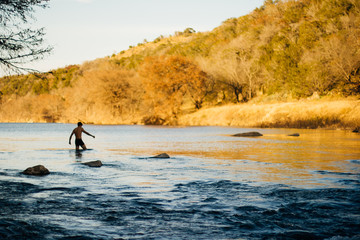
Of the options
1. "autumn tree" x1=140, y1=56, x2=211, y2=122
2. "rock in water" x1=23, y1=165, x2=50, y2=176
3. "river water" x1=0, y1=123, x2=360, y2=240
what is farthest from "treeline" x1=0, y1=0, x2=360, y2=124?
"river water" x1=0, y1=123, x2=360, y2=240

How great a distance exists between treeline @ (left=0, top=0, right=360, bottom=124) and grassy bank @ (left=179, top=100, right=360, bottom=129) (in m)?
4.80

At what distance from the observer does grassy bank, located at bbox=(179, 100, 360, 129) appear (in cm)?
4753

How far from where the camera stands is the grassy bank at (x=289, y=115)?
47.5 meters

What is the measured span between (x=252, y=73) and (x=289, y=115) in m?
23.6

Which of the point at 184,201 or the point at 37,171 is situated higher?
the point at 37,171

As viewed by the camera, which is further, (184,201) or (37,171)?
(37,171)

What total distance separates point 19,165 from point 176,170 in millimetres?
7922

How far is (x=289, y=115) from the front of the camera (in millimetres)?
55594

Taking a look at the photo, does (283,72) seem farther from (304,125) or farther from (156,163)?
(156,163)

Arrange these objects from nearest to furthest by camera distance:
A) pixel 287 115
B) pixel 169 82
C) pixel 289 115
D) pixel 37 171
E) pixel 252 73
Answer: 1. pixel 37 171
2. pixel 289 115
3. pixel 287 115
4. pixel 169 82
5. pixel 252 73

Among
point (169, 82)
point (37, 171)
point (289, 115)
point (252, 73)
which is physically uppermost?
point (252, 73)

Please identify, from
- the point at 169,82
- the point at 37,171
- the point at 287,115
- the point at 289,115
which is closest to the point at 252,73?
the point at 169,82

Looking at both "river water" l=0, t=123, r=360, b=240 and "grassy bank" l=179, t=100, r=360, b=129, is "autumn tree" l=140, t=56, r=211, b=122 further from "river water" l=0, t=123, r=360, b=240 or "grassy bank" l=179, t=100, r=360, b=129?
"river water" l=0, t=123, r=360, b=240

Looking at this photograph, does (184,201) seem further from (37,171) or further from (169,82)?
(169,82)
